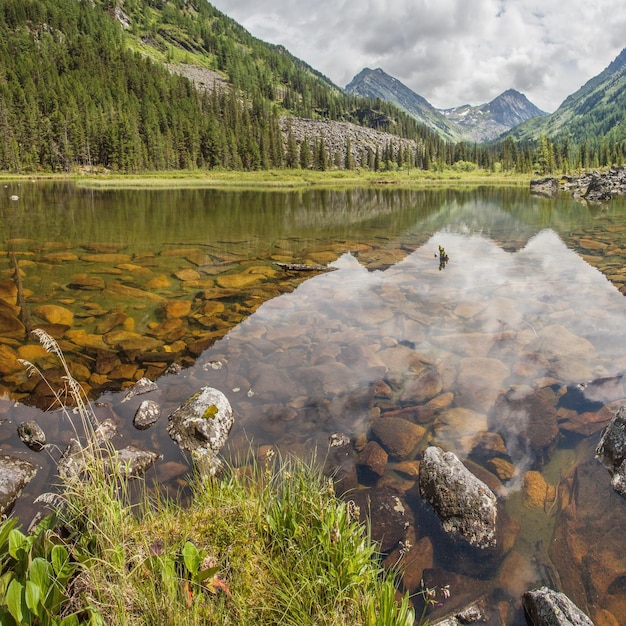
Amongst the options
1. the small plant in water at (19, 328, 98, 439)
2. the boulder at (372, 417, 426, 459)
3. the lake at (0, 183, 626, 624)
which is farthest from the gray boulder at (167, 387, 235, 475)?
the boulder at (372, 417, 426, 459)

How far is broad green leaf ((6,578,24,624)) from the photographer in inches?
96.3

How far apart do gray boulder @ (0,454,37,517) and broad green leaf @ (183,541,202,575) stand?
317 cm

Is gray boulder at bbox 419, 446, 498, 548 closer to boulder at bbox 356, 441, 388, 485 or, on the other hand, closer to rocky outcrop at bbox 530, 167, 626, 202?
boulder at bbox 356, 441, 388, 485

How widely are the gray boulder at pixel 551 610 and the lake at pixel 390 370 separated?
0.17 metres

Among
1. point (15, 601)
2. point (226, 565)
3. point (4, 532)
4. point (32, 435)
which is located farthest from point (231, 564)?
point (32, 435)

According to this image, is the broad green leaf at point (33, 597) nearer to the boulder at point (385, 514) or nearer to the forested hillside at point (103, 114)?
the boulder at point (385, 514)

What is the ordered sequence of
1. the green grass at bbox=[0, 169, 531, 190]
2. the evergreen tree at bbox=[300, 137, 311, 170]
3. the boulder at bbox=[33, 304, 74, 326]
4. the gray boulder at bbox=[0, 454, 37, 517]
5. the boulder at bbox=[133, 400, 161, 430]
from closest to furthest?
1. the gray boulder at bbox=[0, 454, 37, 517]
2. the boulder at bbox=[133, 400, 161, 430]
3. the boulder at bbox=[33, 304, 74, 326]
4. the green grass at bbox=[0, 169, 531, 190]
5. the evergreen tree at bbox=[300, 137, 311, 170]

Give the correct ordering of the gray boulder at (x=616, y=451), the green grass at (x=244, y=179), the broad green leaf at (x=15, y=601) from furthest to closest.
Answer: the green grass at (x=244, y=179), the gray boulder at (x=616, y=451), the broad green leaf at (x=15, y=601)

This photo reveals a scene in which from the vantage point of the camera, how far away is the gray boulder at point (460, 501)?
471 centimetres

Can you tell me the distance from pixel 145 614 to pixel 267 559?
1.00 m

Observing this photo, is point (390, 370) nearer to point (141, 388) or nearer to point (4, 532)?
point (141, 388)

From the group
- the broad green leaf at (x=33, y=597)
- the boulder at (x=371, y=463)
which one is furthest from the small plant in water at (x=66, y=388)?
the boulder at (x=371, y=463)

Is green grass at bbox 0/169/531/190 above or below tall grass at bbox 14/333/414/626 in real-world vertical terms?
above

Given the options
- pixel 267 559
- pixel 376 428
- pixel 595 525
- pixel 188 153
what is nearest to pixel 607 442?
pixel 595 525
